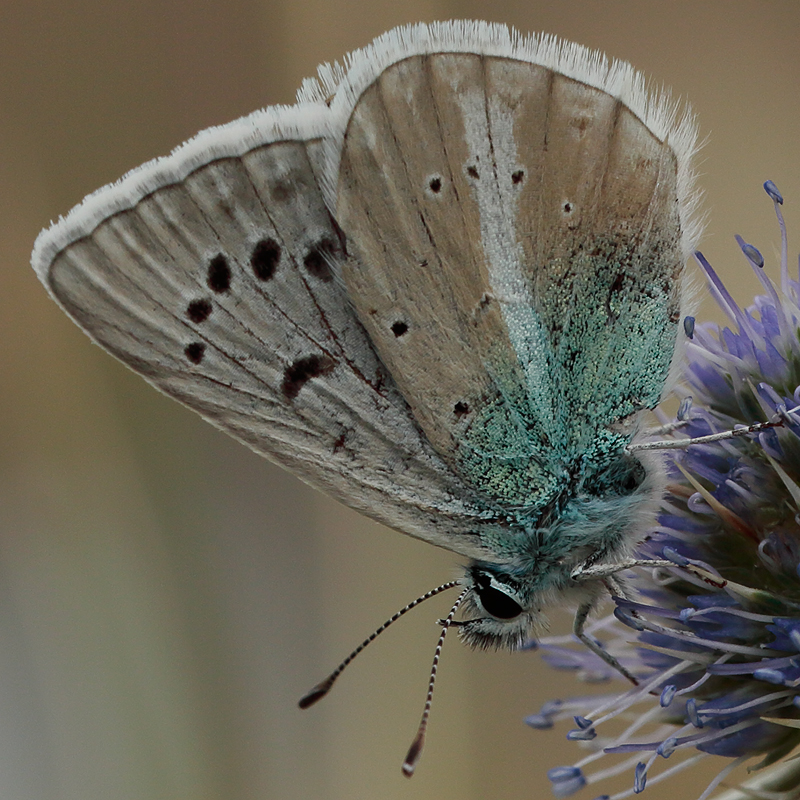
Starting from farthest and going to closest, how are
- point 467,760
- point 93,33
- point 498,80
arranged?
1. point 93,33
2. point 467,760
3. point 498,80

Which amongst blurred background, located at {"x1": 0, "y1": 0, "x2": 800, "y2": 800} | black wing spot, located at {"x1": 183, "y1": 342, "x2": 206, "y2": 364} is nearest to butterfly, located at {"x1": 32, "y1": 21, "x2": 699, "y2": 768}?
black wing spot, located at {"x1": 183, "y1": 342, "x2": 206, "y2": 364}

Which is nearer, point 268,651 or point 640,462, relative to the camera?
point 640,462

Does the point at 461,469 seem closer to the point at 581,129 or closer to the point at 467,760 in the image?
the point at 581,129

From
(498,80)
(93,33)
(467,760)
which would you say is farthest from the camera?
(93,33)

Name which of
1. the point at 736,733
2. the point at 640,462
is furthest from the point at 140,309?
the point at 736,733

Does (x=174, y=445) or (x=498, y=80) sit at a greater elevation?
(x=498, y=80)

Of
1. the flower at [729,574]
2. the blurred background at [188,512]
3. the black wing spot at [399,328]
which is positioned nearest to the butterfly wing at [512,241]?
the black wing spot at [399,328]

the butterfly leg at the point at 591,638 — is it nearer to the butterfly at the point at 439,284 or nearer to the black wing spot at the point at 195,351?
the butterfly at the point at 439,284

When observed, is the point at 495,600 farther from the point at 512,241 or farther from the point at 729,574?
the point at 512,241
